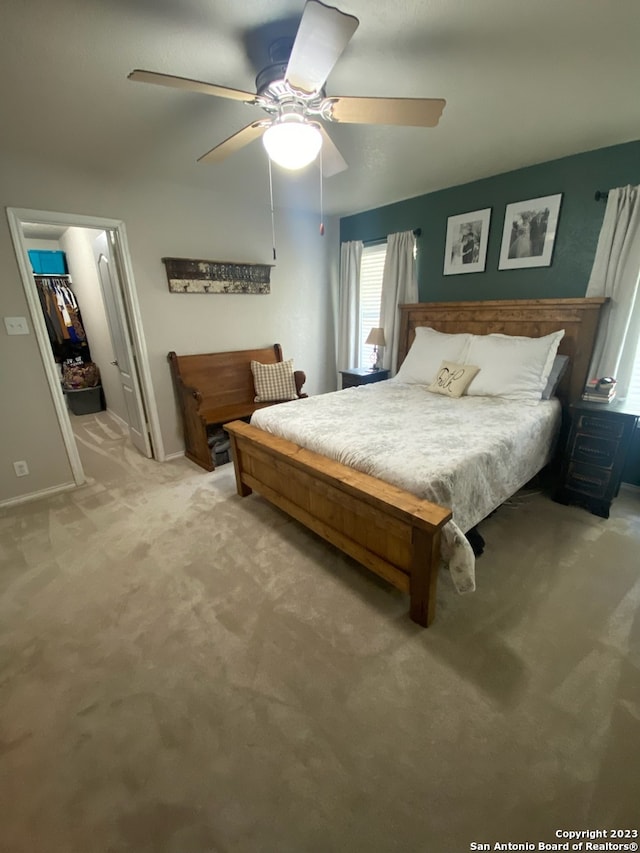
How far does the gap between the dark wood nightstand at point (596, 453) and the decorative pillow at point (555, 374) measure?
22 cm

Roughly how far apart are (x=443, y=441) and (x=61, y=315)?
5.72 m

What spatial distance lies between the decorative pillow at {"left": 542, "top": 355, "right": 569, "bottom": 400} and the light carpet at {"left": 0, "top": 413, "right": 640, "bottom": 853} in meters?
1.01

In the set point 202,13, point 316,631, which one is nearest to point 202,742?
point 316,631

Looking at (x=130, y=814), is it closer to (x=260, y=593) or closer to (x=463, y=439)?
(x=260, y=593)

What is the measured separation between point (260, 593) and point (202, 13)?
2449 millimetres

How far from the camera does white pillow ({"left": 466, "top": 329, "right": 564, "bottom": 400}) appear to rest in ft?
8.68

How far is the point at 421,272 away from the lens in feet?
12.1

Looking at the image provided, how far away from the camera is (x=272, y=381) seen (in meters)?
3.74

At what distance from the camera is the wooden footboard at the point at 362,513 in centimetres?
151

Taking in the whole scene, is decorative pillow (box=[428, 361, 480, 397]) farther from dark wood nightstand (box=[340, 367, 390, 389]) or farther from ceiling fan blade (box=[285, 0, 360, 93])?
ceiling fan blade (box=[285, 0, 360, 93])

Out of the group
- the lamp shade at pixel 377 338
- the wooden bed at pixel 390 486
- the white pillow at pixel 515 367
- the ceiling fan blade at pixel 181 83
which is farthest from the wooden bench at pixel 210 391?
the ceiling fan blade at pixel 181 83

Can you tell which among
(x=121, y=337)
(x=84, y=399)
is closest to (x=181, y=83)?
(x=121, y=337)

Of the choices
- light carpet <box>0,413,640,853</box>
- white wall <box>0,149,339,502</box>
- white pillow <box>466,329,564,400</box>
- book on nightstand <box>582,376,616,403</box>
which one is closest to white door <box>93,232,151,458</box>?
white wall <box>0,149,339,502</box>

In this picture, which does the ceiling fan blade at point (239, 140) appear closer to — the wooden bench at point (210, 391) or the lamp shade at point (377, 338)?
the wooden bench at point (210, 391)
